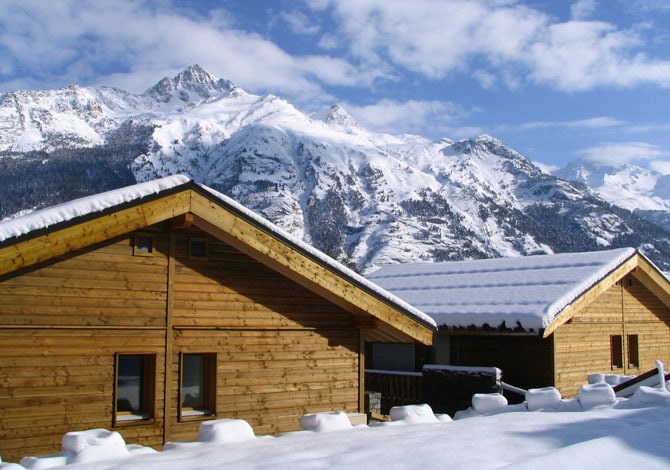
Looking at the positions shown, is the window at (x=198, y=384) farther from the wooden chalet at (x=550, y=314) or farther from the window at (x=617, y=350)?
the window at (x=617, y=350)

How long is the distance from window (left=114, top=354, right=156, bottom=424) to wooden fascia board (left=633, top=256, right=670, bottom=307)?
49.4 feet

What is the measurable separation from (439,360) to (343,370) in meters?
6.22

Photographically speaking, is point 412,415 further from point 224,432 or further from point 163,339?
point 163,339

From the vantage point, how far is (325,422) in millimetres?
8547

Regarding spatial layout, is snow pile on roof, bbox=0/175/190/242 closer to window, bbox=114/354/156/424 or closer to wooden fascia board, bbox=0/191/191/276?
wooden fascia board, bbox=0/191/191/276

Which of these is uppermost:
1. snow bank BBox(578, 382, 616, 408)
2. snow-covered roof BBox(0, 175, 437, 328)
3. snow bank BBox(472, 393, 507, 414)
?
snow-covered roof BBox(0, 175, 437, 328)

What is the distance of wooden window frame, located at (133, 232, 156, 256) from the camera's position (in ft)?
34.6

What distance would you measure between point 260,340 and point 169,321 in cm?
172

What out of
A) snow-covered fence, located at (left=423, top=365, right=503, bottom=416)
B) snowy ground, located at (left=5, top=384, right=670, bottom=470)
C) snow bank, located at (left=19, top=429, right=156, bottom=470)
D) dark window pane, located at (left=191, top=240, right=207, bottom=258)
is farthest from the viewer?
snow-covered fence, located at (left=423, top=365, right=503, bottom=416)

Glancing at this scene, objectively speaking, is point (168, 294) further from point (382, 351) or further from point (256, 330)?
point (382, 351)

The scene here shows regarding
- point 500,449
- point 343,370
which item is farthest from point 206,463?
point 343,370

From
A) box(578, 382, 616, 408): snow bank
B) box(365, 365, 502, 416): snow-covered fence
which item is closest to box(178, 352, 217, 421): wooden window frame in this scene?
box(578, 382, 616, 408): snow bank

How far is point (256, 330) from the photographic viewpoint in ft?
38.7

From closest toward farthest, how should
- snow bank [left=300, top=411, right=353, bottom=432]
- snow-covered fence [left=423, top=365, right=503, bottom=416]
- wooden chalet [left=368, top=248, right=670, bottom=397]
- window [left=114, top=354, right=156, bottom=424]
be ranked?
snow bank [left=300, top=411, right=353, bottom=432] < window [left=114, top=354, right=156, bottom=424] < snow-covered fence [left=423, top=365, right=503, bottom=416] < wooden chalet [left=368, top=248, right=670, bottom=397]
